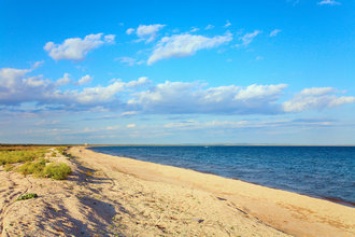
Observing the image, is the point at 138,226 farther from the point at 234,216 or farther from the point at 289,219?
the point at 289,219

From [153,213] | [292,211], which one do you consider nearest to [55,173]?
[153,213]

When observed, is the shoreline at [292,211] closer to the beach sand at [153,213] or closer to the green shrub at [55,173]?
the beach sand at [153,213]

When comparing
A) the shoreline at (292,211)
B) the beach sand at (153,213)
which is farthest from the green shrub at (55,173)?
the shoreline at (292,211)

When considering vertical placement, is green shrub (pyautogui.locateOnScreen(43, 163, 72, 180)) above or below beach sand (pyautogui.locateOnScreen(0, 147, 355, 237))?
above

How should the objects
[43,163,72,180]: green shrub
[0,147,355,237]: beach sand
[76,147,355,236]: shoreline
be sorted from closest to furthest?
[0,147,355,237]: beach sand < [76,147,355,236]: shoreline < [43,163,72,180]: green shrub

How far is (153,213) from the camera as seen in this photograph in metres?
14.1

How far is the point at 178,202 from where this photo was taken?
675 inches

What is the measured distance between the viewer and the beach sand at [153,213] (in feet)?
35.8

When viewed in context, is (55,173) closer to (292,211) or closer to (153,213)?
(153,213)

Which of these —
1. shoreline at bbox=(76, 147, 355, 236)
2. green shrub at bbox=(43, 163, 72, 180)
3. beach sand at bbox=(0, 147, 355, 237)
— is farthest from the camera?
green shrub at bbox=(43, 163, 72, 180)

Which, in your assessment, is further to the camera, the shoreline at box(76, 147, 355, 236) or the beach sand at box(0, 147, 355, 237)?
the shoreline at box(76, 147, 355, 236)

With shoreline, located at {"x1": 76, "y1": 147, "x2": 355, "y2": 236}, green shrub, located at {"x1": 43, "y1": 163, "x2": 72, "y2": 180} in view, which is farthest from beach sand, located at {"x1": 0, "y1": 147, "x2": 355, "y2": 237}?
green shrub, located at {"x1": 43, "y1": 163, "x2": 72, "y2": 180}

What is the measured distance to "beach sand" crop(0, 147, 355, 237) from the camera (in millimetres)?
10922

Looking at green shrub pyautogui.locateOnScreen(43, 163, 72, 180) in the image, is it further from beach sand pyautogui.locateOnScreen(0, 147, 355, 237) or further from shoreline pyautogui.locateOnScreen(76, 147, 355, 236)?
shoreline pyautogui.locateOnScreen(76, 147, 355, 236)
